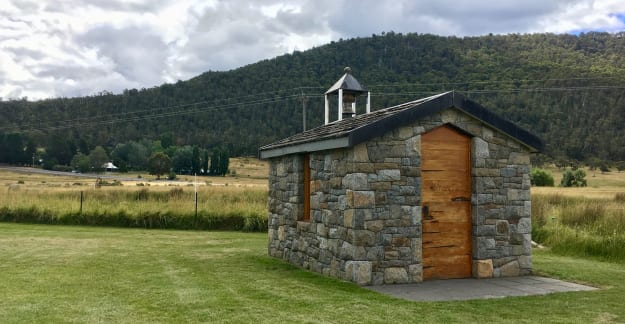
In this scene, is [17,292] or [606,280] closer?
[17,292]

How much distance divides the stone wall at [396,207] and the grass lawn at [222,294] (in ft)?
1.89

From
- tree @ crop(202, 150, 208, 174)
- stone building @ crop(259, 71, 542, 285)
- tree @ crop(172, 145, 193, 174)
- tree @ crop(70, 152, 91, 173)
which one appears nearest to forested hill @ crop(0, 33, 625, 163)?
tree @ crop(202, 150, 208, 174)

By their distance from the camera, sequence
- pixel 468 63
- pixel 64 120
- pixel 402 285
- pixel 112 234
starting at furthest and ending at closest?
pixel 64 120, pixel 468 63, pixel 112 234, pixel 402 285

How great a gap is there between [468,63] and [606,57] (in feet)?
57.3

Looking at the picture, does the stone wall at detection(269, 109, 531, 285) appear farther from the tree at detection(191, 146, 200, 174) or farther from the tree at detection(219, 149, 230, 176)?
the tree at detection(191, 146, 200, 174)

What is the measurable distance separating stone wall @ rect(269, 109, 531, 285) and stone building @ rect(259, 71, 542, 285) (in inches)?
0.6

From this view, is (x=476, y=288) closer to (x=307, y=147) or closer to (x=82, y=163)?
(x=307, y=147)

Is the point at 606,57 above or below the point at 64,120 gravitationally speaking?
above

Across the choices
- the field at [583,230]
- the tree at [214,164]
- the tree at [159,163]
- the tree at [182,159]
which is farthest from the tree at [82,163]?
the field at [583,230]

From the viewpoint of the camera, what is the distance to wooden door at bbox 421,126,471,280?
28.2 feet

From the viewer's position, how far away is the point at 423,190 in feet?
28.1

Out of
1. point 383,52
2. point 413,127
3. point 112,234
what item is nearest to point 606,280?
point 413,127

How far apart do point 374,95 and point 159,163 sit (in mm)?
24970

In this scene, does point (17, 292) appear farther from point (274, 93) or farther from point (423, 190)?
point (274, 93)
